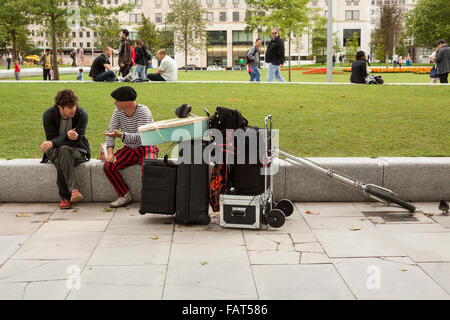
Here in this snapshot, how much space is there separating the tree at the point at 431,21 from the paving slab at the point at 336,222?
61839mm

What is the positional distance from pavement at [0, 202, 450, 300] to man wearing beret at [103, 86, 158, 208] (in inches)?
12.3

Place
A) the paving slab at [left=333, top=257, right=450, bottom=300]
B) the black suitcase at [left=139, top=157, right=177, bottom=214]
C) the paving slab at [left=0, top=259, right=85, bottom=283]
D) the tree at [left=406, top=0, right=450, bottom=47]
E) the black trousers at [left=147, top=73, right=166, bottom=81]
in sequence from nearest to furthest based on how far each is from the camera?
the paving slab at [left=333, top=257, right=450, bottom=300] < the paving slab at [left=0, top=259, right=85, bottom=283] < the black suitcase at [left=139, top=157, right=177, bottom=214] < the black trousers at [left=147, top=73, right=166, bottom=81] < the tree at [left=406, top=0, right=450, bottom=47]

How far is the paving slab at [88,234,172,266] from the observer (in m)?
4.74

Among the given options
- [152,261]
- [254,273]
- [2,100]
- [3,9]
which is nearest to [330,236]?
[254,273]

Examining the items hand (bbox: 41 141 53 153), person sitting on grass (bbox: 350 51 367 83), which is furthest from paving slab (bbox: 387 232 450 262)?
person sitting on grass (bbox: 350 51 367 83)

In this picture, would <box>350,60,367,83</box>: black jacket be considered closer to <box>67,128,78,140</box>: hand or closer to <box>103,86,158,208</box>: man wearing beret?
<box>103,86,158,208</box>: man wearing beret

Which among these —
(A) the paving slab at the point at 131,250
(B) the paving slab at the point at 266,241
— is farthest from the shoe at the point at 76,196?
(B) the paving slab at the point at 266,241

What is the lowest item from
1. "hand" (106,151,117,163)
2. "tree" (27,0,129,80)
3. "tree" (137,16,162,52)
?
"hand" (106,151,117,163)

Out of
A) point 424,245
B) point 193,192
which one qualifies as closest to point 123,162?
point 193,192

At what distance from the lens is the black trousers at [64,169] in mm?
6660

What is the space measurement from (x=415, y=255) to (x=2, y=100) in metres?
10.8

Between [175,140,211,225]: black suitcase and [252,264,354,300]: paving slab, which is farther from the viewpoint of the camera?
[175,140,211,225]: black suitcase

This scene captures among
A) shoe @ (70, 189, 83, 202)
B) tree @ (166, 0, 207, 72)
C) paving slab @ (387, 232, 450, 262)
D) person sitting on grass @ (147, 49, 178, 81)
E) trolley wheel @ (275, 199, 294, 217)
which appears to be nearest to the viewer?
paving slab @ (387, 232, 450, 262)

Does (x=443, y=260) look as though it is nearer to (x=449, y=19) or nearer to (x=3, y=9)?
(x=3, y=9)
